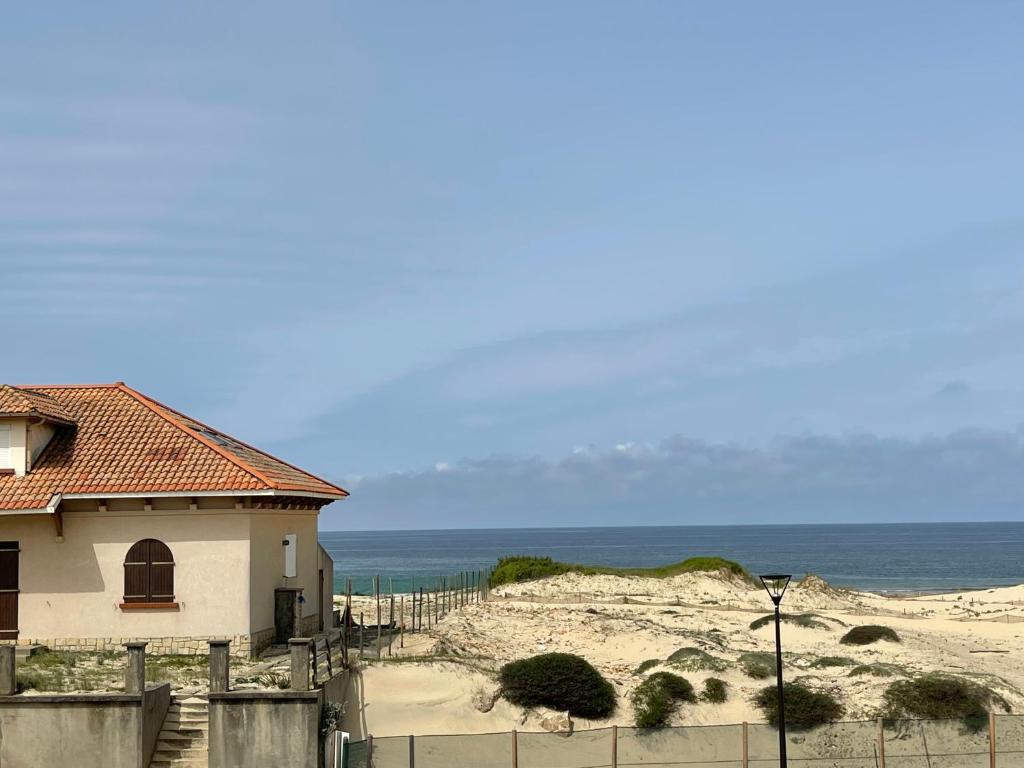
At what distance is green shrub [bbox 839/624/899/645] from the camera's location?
125 feet

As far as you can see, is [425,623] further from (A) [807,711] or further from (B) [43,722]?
(B) [43,722]

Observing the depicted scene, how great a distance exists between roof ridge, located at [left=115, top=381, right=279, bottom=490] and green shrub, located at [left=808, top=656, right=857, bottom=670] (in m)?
16.3

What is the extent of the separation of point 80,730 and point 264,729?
340 centimetres

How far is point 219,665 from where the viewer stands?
20531 millimetres

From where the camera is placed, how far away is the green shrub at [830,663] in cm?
3198

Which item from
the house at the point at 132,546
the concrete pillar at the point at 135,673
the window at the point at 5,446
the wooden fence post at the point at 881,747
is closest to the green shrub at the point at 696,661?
the wooden fence post at the point at 881,747

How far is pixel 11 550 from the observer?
88.1 feet

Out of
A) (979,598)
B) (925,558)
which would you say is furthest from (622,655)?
(925,558)

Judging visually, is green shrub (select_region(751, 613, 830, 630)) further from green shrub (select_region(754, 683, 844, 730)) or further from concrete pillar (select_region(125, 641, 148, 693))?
concrete pillar (select_region(125, 641, 148, 693))

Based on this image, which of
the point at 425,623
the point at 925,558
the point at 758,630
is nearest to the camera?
the point at 425,623

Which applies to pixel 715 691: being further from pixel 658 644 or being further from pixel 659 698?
pixel 658 644

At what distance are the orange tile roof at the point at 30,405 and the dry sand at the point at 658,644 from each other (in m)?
10.2

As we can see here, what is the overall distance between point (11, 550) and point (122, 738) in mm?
8376

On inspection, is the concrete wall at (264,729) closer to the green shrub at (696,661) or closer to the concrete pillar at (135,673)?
the concrete pillar at (135,673)
